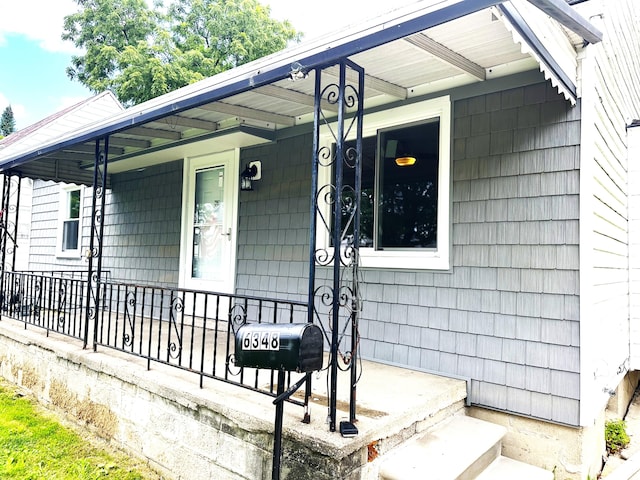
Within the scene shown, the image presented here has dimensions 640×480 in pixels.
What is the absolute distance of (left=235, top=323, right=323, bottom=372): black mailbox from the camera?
216 centimetres

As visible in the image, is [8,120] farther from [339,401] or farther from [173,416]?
Answer: [339,401]

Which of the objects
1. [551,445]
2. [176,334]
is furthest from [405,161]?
[176,334]

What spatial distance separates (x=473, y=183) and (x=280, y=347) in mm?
1979

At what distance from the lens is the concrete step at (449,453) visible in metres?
2.33

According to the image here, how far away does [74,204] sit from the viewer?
812 centimetres

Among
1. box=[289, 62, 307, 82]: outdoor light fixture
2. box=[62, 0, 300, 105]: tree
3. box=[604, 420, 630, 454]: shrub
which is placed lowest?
box=[604, 420, 630, 454]: shrub

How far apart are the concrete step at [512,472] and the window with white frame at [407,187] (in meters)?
1.36

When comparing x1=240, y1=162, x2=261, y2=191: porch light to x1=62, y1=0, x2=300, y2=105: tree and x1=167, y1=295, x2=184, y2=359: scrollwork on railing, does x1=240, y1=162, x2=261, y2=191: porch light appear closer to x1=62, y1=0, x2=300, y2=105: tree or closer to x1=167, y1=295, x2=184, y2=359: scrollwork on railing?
x1=167, y1=295, x2=184, y2=359: scrollwork on railing

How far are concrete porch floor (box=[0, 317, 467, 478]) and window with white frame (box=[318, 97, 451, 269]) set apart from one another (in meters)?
0.91

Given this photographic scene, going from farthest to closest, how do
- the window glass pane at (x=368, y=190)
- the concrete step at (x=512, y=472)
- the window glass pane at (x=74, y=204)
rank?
the window glass pane at (x=74, y=204)
the window glass pane at (x=368, y=190)
the concrete step at (x=512, y=472)

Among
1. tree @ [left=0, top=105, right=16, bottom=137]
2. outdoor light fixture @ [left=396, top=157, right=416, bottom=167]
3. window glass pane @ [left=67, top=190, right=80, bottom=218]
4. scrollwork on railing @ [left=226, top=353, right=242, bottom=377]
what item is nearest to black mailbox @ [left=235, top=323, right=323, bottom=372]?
scrollwork on railing @ [left=226, top=353, right=242, bottom=377]

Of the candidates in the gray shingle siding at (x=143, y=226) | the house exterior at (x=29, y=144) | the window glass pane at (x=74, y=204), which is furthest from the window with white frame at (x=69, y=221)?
the house exterior at (x=29, y=144)

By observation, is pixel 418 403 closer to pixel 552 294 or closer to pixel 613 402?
pixel 552 294

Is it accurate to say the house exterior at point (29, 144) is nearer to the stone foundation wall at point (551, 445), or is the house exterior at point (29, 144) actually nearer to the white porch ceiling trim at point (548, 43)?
the white porch ceiling trim at point (548, 43)
